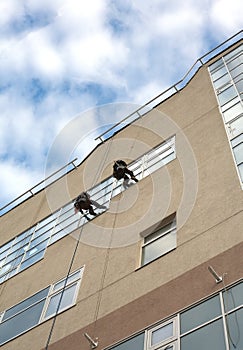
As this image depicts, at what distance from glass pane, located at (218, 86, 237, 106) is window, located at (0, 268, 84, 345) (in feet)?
23.0

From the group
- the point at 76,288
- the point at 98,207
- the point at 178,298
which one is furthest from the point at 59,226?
the point at 178,298

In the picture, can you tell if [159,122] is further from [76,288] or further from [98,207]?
[76,288]

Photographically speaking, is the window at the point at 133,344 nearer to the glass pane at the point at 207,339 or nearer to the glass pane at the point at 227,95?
the glass pane at the point at 207,339

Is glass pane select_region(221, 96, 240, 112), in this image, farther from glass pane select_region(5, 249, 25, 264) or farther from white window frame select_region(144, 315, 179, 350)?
glass pane select_region(5, 249, 25, 264)

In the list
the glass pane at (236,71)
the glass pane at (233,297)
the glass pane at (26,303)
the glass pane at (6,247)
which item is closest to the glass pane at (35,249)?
the glass pane at (6,247)

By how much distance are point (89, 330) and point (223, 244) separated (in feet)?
11.9

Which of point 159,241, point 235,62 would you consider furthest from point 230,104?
point 159,241

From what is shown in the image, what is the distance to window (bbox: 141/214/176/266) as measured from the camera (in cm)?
1249

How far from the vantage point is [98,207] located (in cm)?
1669

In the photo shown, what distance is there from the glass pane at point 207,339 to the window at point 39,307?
4.54 m

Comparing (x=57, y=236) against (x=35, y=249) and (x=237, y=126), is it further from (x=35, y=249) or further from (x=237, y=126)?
(x=237, y=126)

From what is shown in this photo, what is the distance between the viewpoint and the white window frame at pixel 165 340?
371 inches

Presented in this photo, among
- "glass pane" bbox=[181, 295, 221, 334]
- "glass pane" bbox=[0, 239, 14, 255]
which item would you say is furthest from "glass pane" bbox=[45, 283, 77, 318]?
"glass pane" bbox=[0, 239, 14, 255]

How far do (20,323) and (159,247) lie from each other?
15.5 feet
